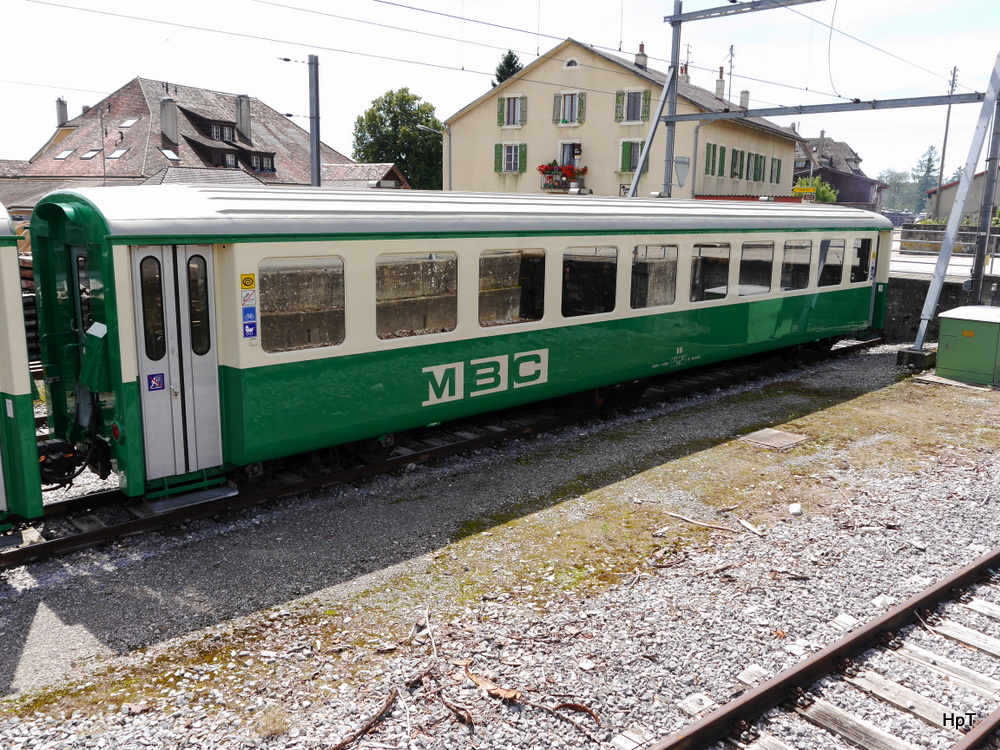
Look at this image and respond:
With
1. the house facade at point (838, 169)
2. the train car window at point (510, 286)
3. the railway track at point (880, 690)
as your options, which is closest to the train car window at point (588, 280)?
the train car window at point (510, 286)

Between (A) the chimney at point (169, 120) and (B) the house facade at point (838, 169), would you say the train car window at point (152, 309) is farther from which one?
(B) the house facade at point (838, 169)

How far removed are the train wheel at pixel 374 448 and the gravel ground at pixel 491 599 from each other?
0.95 feet

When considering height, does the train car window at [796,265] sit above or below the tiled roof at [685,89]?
below

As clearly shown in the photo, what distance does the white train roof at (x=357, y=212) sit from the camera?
686 centimetres

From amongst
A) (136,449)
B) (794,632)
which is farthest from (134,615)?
(794,632)

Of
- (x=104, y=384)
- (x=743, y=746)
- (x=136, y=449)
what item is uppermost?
(x=104, y=384)

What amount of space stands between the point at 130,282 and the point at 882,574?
Result: 21.0 feet

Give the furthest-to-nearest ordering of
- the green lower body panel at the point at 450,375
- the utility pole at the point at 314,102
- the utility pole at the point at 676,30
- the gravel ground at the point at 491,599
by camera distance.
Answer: the utility pole at the point at 314,102 → the utility pole at the point at 676,30 → the green lower body panel at the point at 450,375 → the gravel ground at the point at 491,599

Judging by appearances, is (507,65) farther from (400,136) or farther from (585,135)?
(585,135)

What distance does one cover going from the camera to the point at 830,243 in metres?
15.2

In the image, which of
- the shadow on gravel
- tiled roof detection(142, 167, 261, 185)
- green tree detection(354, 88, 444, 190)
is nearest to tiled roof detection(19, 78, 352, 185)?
tiled roof detection(142, 167, 261, 185)

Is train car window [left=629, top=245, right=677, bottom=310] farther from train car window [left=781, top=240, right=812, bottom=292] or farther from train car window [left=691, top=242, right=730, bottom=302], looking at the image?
train car window [left=781, top=240, right=812, bottom=292]

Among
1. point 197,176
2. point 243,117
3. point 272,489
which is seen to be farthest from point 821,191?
point 272,489

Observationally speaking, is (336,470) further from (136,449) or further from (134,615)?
(134,615)
